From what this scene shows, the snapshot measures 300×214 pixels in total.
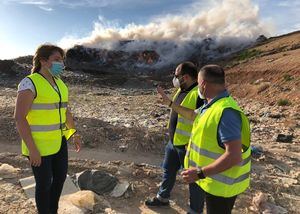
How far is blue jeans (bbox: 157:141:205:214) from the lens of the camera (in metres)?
4.34

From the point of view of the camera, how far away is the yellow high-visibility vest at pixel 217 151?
2.95m

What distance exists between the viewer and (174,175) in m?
5.00

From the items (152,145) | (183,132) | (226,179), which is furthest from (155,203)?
(152,145)

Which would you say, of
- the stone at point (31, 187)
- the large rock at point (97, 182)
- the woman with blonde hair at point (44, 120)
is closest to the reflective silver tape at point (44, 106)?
the woman with blonde hair at point (44, 120)

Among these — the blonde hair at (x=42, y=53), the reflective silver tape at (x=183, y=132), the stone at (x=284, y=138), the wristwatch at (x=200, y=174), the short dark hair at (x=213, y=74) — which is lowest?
the stone at (x=284, y=138)

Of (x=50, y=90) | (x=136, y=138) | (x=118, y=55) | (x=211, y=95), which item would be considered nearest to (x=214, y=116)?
(x=211, y=95)

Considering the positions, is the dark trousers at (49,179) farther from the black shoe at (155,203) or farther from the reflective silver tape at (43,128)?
the black shoe at (155,203)

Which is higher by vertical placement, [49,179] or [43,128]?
[43,128]

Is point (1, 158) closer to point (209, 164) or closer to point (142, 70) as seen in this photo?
point (209, 164)

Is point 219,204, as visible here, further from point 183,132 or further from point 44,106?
point 44,106

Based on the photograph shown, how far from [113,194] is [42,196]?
1838mm

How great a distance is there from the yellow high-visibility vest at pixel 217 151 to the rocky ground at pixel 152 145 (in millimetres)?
2208

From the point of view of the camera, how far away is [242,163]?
305 cm

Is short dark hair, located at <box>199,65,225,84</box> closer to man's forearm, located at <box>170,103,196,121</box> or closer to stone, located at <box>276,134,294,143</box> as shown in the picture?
man's forearm, located at <box>170,103,196,121</box>
